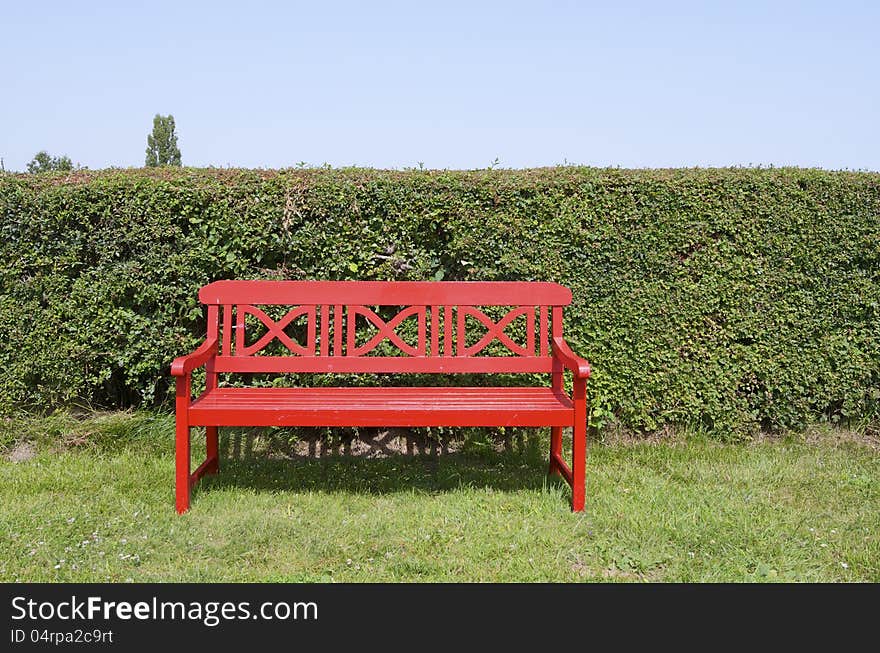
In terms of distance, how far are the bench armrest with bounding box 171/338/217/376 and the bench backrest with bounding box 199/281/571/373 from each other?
0.29 ft

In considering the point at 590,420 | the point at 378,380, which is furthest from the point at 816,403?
the point at 378,380

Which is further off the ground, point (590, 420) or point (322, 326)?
point (322, 326)

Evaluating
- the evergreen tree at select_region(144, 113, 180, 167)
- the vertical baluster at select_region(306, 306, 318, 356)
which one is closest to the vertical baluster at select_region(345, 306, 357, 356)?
the vertical baluster at select_region(306, 306, 318, 356)

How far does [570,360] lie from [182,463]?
210cm

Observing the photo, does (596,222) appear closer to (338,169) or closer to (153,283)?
(338,169)

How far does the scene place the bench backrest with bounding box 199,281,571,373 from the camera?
438 centimetres

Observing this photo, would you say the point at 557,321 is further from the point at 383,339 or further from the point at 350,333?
the point at 350,333

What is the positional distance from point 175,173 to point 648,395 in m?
3.47

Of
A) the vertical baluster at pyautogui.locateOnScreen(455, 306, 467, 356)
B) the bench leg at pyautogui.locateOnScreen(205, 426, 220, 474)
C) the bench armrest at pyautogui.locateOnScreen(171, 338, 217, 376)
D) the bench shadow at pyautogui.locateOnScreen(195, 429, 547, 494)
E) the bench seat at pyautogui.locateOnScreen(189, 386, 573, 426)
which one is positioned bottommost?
the bench shadow at pyautogui.locateOnScreen(195, 429, 547, 494)

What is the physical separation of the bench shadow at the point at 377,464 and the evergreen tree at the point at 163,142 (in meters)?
43.8

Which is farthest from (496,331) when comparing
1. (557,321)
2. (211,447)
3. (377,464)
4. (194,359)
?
(211,447)

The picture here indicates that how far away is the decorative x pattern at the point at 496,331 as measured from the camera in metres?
4.48

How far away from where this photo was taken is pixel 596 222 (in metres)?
4.82

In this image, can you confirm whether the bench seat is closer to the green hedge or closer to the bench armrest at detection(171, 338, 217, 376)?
the bench armrest at detection(171, 338, 217, 376)
